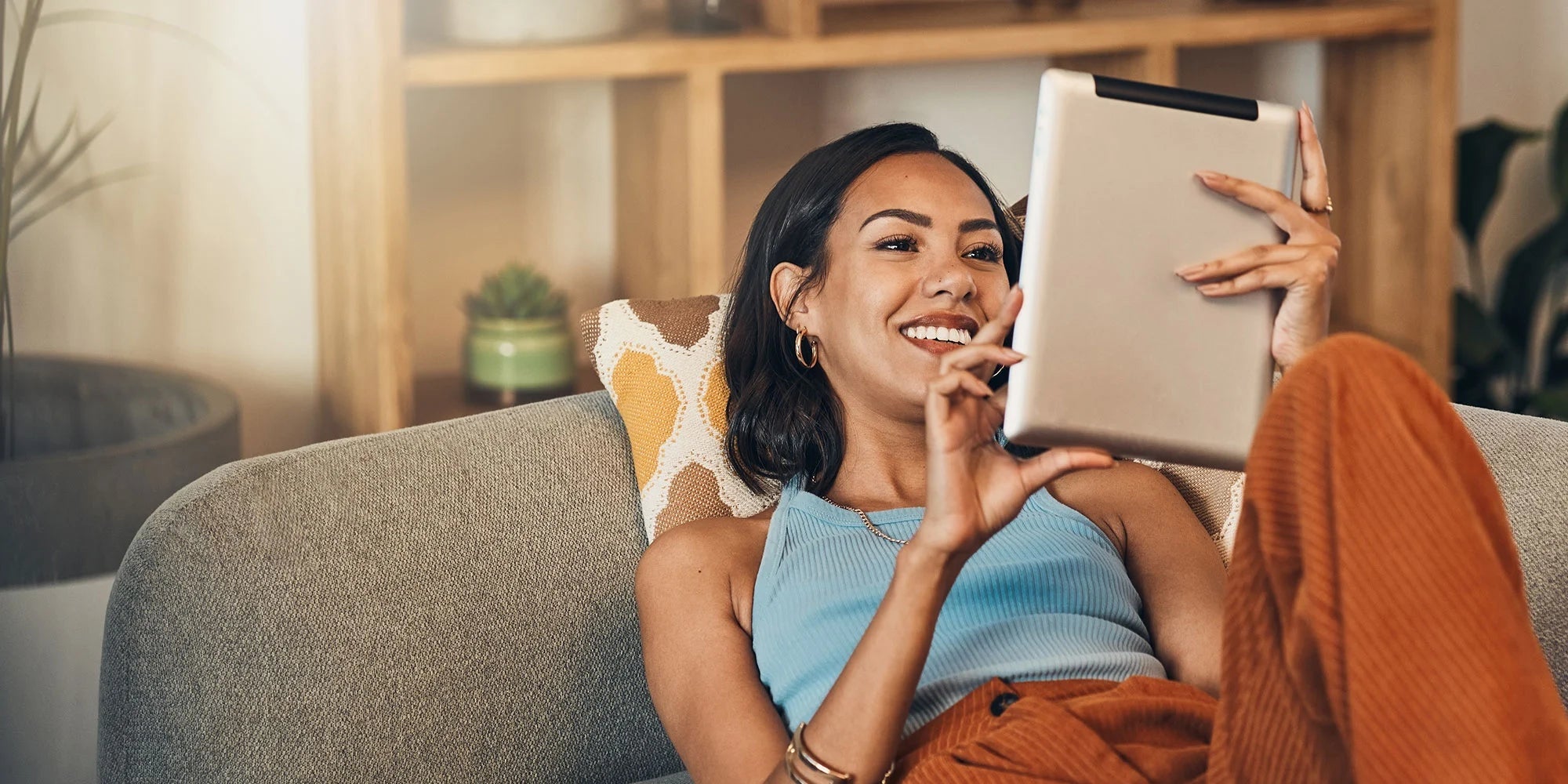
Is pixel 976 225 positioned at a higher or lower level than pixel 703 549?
higher

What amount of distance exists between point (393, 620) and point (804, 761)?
39 cm

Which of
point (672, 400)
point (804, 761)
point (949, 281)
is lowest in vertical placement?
point (804, 761)

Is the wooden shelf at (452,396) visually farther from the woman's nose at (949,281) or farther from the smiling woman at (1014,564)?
the woman's nose at (949,281)

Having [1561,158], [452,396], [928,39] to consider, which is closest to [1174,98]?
[928,39]

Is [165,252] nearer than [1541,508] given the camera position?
No

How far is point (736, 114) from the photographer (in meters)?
2.56

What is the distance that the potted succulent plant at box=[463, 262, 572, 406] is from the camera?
2.21 metres

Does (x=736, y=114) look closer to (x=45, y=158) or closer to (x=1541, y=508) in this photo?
(x=45, y=158)

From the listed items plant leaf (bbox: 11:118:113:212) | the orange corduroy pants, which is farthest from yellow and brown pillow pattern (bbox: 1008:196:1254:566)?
plant leaf (bbox: 11:118:113:212)

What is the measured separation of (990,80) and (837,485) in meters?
1.39

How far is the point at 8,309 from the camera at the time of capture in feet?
5.63

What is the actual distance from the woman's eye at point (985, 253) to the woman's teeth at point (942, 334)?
9cm

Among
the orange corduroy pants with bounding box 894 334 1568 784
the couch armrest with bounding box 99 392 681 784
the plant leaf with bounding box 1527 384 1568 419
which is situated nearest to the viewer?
the orange corduroy pants with bounding box 894 334 1568 784

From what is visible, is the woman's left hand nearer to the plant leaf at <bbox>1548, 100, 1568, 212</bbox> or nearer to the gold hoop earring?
the gold hoop earring
